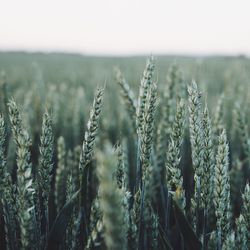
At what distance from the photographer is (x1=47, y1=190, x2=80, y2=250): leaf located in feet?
3.73

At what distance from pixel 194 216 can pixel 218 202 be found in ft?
0.47

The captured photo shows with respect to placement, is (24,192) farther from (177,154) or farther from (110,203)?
(177,154)

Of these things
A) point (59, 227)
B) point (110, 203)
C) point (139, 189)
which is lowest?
point (59, 227)

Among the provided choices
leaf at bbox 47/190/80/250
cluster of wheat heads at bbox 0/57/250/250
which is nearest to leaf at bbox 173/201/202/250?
cluster of wheat heads at bbox 0/57/250/250

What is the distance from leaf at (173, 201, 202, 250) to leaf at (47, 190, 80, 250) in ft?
1.09

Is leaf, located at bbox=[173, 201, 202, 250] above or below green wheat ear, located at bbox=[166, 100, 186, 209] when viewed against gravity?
below

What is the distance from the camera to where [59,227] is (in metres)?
1.16

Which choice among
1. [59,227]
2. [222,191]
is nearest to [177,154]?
[222,191]

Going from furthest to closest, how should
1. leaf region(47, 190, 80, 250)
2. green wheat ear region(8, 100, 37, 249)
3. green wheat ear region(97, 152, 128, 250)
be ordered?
leaf region(47, 190, 80, 250)
green wheat ear region(8, 100, 37, 249)
green wheat ear region(97, 152, 128, 250)

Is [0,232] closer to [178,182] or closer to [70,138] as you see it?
[178,182]

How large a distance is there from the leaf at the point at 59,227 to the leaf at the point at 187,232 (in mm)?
332

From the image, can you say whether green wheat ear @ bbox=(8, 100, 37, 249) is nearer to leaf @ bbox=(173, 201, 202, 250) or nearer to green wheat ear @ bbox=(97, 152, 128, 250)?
green wheat ear @ bbox=(97, 152, 128, 250)

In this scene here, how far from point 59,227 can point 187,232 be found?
410mm

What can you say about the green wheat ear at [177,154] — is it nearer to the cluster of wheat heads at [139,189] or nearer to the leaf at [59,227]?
the cluster of wheat heads at [139,189]
